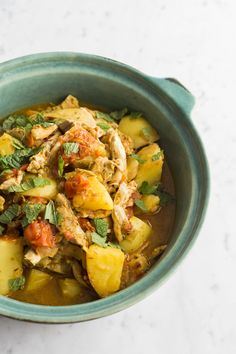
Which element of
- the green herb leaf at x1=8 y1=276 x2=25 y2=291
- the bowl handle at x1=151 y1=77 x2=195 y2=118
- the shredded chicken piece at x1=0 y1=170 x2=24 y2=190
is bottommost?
the green herb leaf at x1=8 y1=276 x2=25 y2=291

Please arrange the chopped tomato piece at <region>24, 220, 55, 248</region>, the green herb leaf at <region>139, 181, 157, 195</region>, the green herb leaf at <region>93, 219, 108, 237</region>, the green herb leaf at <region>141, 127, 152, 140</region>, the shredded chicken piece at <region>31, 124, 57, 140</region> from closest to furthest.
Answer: the chopped tomato piece at <region>24, 220, 55, 248</region> < the green herb leaf at <region>93, 219, 108, 237</region> < the shredded chicken piece at <region>31, 124, 57, 140</region> < the green herb leaf at <region>139, 181, 157, 195</region> < the green herb leaf at <region>141, 127, 152, 140</region>

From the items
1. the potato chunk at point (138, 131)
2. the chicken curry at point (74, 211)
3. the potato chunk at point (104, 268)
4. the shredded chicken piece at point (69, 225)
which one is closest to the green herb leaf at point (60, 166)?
the chicken curry at point (74, 211)

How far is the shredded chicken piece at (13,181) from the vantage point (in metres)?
2.46

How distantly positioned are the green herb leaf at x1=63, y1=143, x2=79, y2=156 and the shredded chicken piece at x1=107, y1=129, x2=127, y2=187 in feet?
0.51

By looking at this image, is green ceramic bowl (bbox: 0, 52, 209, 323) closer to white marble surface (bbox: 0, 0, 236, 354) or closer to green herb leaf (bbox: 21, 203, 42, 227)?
white marble surface (bbox: 0, 0, 236, 354)

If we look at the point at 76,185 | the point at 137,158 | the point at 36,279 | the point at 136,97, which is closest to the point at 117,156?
the point at 137,158

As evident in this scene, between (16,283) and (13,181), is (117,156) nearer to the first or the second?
(13,181)

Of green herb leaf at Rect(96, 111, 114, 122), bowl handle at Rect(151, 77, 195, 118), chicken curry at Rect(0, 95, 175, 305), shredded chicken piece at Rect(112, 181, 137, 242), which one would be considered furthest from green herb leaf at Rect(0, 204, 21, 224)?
bowl handle at Rect(151, 77, 195, 118)

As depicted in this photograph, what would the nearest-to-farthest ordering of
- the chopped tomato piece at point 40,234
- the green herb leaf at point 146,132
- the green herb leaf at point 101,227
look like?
the chopped tomato piece at point 40,234 < the green herb leaf at point 101,227 < the green herb leaf at point 146,132

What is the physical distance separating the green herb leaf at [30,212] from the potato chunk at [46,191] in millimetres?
55

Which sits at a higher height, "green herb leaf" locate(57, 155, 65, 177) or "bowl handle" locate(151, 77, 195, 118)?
"bowl handle" locate(151, 77, 195, 118)

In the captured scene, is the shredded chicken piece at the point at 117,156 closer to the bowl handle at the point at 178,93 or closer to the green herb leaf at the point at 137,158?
the green herb leaf at the point at 137,158

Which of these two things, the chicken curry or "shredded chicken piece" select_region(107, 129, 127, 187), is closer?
the chicken curry

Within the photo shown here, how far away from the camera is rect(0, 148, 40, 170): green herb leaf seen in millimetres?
2557
